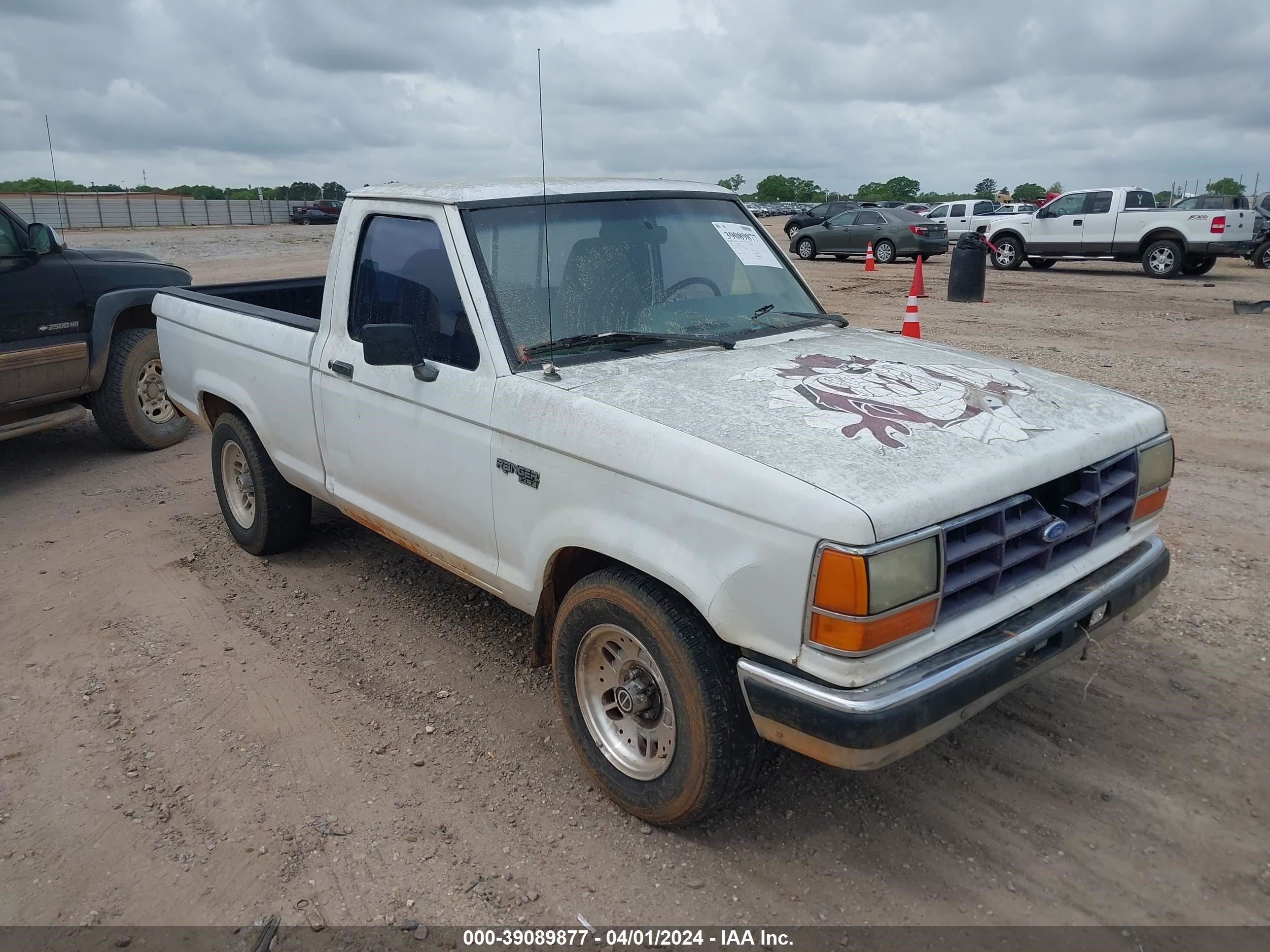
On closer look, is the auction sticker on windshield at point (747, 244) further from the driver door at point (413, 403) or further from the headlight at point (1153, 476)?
the headlight at point (1153, 476)

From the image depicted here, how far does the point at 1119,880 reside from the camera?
2803 mm

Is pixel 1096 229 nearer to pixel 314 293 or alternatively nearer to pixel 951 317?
Answer: pixel 951 317

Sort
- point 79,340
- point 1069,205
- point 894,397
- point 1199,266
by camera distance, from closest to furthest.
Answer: point 894,397, point 79,340, point 1199,266, point 1069,205

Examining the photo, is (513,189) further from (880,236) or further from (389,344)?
(880,236)

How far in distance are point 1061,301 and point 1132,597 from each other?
1404 cm

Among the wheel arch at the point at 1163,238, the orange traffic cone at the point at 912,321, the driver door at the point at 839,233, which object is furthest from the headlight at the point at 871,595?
the driver door at the point at 839,233

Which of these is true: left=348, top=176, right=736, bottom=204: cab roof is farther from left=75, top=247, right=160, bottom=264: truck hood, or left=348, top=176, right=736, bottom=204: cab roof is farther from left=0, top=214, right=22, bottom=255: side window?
left=75, top=247, right=160, bottom=264: truck hood

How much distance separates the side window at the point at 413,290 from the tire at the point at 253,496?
1261mm

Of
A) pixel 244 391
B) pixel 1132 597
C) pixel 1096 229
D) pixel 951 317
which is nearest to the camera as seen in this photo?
pixel 1132 597

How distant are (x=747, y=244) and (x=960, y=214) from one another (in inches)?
1045

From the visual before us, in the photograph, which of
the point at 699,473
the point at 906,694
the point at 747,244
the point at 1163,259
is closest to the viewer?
the point at 906,694

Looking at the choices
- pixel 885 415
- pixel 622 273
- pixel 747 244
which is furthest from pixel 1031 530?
pixel 747 244

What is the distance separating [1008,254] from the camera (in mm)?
21750

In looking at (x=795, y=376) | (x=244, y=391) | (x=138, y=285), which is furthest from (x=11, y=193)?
(x=795, y=376)
